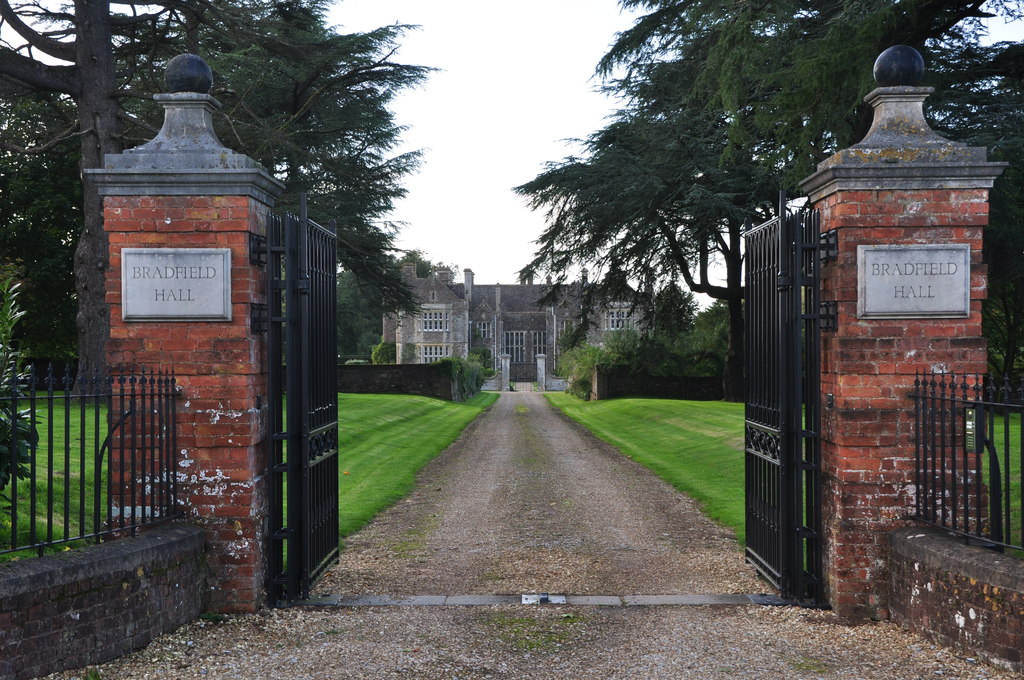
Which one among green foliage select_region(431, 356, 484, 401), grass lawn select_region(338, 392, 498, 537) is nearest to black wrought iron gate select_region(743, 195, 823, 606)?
grass lawn select_region(338, 392, 498, 537)

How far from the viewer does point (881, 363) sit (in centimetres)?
527

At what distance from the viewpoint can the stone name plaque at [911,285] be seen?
17.2 ft

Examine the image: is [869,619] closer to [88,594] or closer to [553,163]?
[88,594]

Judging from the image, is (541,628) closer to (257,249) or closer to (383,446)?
(257,249)

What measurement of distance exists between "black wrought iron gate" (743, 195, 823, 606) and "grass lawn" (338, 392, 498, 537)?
4.40 meters

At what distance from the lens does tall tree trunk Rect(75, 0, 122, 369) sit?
604 inches

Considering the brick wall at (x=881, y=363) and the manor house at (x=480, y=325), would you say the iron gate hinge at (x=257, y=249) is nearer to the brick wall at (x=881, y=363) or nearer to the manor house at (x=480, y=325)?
the brick wall at (x=881, y=363)

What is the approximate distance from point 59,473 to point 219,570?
12.9 feet

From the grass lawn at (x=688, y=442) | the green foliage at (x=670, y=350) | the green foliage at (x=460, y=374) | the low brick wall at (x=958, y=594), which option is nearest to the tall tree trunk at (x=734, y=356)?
the grass lawn at (x=688, y=442)

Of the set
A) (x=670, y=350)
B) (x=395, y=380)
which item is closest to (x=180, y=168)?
(x=670, y=350)

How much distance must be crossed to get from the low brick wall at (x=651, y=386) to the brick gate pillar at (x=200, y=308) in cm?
2799

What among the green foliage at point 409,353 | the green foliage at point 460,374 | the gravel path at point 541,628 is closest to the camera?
the gravel path at point 541,628

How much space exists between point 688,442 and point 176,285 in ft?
45.2

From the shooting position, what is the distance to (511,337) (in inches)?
3201
